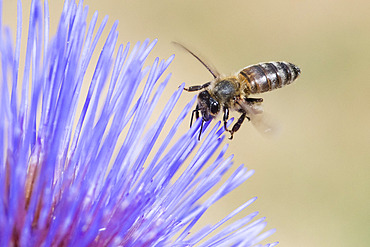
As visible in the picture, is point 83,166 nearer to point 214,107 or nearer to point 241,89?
point 214,107

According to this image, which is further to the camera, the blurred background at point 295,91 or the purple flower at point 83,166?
the blurred background at point 295,91

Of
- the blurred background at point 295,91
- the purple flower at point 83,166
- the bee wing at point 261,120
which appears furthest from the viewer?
the blurred background at point 295,91

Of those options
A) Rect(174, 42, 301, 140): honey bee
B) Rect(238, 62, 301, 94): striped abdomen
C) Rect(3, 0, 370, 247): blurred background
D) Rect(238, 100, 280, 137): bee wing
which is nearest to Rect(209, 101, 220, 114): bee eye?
Rect(174, 42, 301, 140): honey bee

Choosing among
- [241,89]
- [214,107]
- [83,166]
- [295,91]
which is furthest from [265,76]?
[295,91]

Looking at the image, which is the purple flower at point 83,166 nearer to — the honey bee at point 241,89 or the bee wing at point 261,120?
the bee wing at point 261,120

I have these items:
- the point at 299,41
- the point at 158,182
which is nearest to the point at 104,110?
the point at 158,182

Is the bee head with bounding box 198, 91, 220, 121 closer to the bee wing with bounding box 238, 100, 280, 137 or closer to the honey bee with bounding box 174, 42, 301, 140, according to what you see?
the honey bee with bounding box 174, 42, 301, 140

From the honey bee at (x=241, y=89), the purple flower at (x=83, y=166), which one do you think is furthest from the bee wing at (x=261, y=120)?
the purple flower at (x=83, y=166)

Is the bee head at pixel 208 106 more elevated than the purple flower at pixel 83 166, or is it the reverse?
the bee head at pixel 208 106
